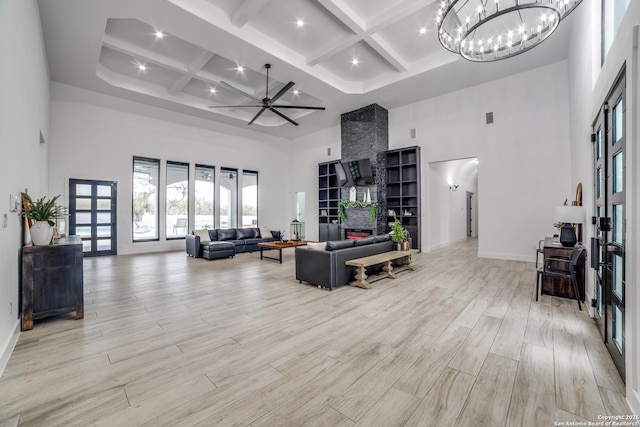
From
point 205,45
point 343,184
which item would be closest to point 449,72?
point 343,184

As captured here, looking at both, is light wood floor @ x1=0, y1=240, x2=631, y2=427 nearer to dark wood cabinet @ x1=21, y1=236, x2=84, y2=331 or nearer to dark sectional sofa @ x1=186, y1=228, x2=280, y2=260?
dark wood cabinet @ x1=21, y1=236, x2=84, y2=331

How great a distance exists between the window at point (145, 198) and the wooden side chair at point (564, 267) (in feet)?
32.9

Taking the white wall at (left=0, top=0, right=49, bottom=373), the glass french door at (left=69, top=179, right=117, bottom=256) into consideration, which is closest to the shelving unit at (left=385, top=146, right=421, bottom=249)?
the white wall at (left=0, top=0, right=49, bottom=373)

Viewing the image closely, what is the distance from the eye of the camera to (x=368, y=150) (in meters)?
8.90

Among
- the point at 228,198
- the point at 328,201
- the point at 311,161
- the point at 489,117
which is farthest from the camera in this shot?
the point at 311,161

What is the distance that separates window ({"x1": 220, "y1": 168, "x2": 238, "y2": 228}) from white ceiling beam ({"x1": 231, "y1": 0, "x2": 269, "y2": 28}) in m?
6.25

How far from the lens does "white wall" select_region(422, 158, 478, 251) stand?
8688mm

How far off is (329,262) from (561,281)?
131 inches

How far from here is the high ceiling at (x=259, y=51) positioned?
4.97 meters

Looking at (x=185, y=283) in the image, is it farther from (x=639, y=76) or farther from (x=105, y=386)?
(x=639, y=76)

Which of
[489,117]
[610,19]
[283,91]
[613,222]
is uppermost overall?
[283,91]

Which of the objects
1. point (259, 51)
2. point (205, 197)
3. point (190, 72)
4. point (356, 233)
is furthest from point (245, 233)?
point (259, 51)

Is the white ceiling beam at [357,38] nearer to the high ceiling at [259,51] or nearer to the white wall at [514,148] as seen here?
the high ceiling at [259,51]

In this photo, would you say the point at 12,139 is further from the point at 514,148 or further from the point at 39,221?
the point at 514,148
